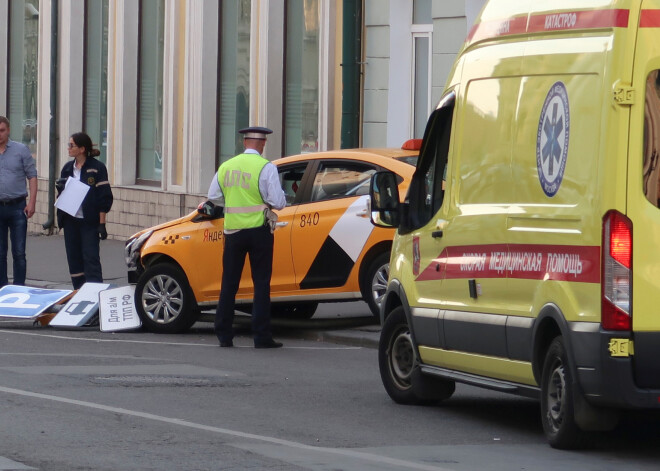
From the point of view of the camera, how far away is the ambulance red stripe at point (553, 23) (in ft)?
25.9

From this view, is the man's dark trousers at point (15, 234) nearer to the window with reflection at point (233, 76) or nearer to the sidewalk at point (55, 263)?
the sidewalk at point (55, 263)

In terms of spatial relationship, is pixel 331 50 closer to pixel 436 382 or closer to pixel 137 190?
pixel 137 190

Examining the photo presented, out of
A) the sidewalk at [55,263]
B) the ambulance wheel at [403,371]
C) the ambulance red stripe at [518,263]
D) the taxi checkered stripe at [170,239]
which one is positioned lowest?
the sidewalk at [55,263]

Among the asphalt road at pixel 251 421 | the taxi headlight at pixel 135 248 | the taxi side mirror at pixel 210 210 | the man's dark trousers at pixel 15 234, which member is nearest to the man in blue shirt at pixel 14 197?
→ the man's dark trousers at pixel 15 234

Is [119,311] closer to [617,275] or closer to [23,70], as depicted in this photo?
[617,275]

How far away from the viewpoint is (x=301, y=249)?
1431cm

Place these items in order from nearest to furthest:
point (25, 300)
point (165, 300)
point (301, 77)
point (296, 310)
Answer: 1. point (165, 300)
2. point (25, 300)
3. point (296, 310)
4. point (301, 77)

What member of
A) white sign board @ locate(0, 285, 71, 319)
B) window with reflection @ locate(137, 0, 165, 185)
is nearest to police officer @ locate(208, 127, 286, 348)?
white sign board @ locate(0, 285, 71, 319)

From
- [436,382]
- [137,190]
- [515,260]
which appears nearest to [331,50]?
[137,190]

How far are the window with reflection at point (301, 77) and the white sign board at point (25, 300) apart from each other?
293 inches

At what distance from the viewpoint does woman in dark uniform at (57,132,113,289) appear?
16.6m

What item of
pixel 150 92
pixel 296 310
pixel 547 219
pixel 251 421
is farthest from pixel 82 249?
pixel 150 92

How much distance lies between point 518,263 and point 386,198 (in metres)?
1.84

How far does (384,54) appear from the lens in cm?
2120
